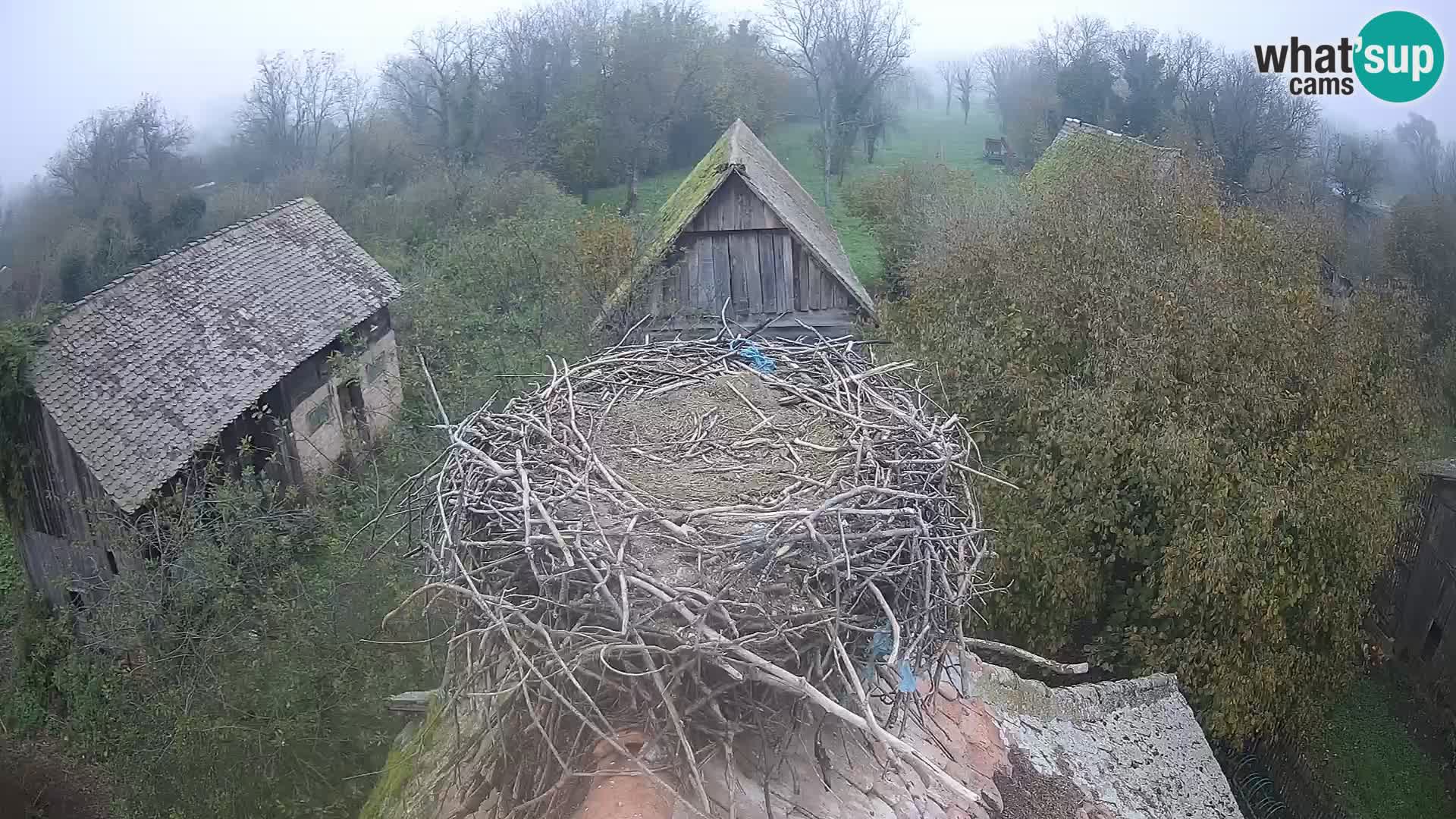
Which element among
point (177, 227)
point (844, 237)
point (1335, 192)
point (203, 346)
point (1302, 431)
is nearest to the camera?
point (1302, 431)

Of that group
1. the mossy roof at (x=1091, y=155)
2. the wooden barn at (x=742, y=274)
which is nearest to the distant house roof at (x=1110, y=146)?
the mossy roof at (x=1091, y=155)

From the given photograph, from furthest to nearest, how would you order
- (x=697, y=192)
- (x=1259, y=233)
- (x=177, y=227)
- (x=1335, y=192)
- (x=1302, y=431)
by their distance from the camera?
(x=1335, y=192), (x=177, y=227), (x=697, y=192), (x=1259, y=233), (x=1302, y=431)

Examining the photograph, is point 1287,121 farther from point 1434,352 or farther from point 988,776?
point 988,776

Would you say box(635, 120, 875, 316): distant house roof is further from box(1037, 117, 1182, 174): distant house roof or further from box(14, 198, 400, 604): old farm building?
box(14, 198, 400, 604): old farm building

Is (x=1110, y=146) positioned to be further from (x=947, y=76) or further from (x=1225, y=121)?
(x=947, y=76)

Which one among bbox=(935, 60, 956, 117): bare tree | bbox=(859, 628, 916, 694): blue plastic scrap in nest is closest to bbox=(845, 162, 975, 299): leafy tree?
bbox=(859, 628, 916, 694): blue plastic scrap in nest

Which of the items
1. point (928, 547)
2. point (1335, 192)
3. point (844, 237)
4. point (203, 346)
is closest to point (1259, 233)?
point (928, 547)

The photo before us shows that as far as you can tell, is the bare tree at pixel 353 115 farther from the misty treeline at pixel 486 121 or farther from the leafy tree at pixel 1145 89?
the leafy tree at pixel 1145 89
